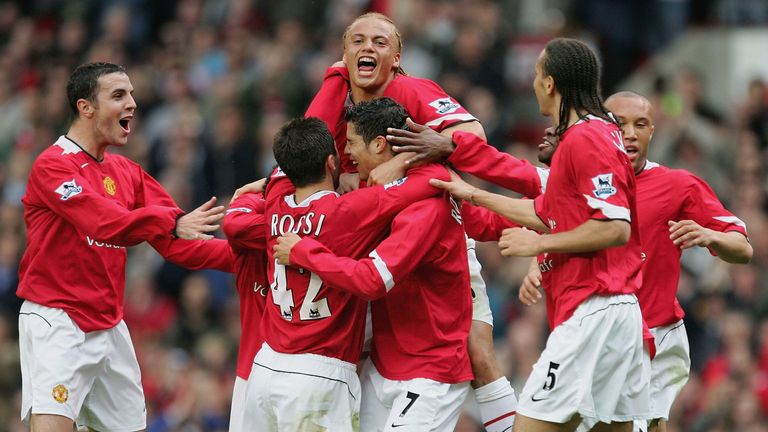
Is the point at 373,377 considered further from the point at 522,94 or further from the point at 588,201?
the point at 522,94

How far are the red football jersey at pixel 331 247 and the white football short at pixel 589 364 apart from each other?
1.01 meters

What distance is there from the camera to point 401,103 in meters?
7.90

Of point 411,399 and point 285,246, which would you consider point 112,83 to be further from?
point 411,399

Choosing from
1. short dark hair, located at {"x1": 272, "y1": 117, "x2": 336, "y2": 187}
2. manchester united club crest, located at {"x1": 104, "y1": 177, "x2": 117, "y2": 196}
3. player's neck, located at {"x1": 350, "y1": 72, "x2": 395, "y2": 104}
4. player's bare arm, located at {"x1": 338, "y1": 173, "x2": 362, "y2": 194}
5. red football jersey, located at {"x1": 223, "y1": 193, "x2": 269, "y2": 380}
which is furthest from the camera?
manchester united club crest, located at {"x1": 104, "y1": 177, "x2": 117, "y2": 196}

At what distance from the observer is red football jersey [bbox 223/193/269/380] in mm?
7711

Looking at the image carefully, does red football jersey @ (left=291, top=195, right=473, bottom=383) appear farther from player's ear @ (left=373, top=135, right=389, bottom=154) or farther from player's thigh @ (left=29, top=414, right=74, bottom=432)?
player's thigh @ (left=29, top=414, right=74, bottom=432)

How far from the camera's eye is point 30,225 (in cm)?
828

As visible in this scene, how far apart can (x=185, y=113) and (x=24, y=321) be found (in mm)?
8259

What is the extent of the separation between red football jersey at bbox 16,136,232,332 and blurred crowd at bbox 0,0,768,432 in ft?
16.0

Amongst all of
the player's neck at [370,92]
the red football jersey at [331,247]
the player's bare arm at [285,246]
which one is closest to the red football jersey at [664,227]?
the red football jersey at [331,247]

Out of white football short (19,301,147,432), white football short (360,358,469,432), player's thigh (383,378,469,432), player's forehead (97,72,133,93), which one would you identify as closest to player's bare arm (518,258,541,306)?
white football short (360,358,469,432)

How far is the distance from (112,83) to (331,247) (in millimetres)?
1952

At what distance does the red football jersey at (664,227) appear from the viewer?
8.23 m

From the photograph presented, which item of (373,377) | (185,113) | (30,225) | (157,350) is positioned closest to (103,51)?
(185,113)
